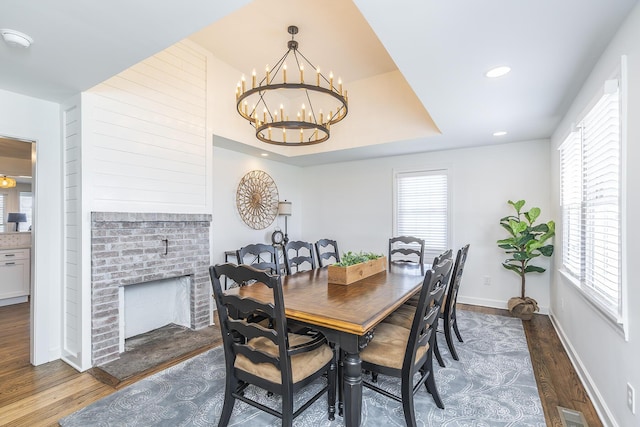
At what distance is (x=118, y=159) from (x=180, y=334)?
6.50ft

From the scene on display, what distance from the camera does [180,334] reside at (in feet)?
11.6

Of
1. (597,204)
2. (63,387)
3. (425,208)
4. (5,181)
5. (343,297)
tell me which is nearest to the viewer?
(343,297)

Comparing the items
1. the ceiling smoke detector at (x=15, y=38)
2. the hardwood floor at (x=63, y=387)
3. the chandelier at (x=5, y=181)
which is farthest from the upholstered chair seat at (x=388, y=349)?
the chandelier at (x=5, y=181)

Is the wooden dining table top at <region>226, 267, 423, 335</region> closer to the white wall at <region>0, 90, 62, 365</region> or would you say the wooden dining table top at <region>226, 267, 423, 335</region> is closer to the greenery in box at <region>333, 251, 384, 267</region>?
the greenery in box at <region>333, 251, 384, 267</region>

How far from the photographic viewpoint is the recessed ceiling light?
2313 mm

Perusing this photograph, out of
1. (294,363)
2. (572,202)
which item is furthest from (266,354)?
(572,202)

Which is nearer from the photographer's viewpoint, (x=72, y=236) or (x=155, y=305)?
(x=72, y=236)

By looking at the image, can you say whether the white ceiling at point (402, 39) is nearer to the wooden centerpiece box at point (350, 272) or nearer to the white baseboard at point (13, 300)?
the wooden centerpiece box at point (350, 272)

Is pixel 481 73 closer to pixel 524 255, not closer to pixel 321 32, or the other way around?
pixel 321 32

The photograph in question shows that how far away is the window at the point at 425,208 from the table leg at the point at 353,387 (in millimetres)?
3647

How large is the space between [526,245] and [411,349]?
3007 mm

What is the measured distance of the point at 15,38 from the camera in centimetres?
186

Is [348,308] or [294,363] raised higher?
[348,308]

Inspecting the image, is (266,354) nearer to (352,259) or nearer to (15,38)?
A: (352,259)
